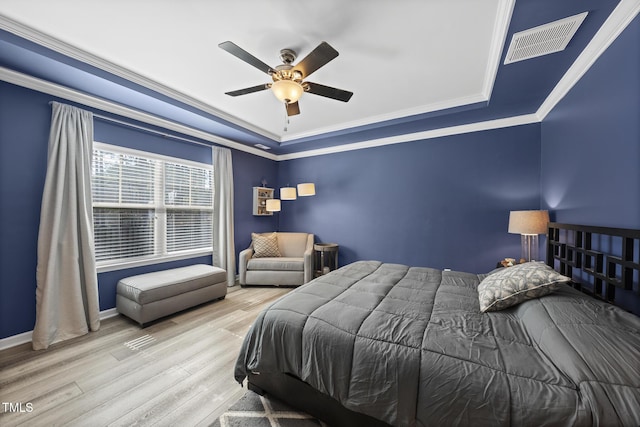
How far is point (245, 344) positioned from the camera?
5.58ft

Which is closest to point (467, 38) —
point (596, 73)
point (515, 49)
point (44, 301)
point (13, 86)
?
point (515, 49)

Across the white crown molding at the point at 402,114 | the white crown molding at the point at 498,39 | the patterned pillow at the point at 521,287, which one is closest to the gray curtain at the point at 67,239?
the white crown molding at the point at 402,114

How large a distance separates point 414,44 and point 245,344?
2823mm

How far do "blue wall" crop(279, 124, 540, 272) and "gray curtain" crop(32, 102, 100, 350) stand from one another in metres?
3.46

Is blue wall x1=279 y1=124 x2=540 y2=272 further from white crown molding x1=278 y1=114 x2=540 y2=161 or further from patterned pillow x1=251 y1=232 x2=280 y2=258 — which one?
patterned pillow x1=251 y1=232 x2=280 y2=258

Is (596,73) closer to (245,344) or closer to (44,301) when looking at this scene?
(245,344)

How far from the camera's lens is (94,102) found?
2787 millimetres

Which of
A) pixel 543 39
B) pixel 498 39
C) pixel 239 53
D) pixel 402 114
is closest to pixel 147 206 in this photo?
pixel 239 53

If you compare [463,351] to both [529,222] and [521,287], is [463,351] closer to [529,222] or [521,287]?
[521,287]

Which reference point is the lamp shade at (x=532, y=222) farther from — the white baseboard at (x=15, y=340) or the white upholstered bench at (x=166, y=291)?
the white baseboard at (x=15, y=340)

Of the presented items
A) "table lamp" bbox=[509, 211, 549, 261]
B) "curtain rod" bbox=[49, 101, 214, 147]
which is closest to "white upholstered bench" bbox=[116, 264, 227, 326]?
"curtain rod" bbox=[49, 101, 214, 147]

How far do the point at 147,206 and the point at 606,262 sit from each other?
192 inches

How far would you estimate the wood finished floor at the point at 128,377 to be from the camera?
1592 mm

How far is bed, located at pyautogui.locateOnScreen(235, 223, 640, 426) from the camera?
3.09 ft
